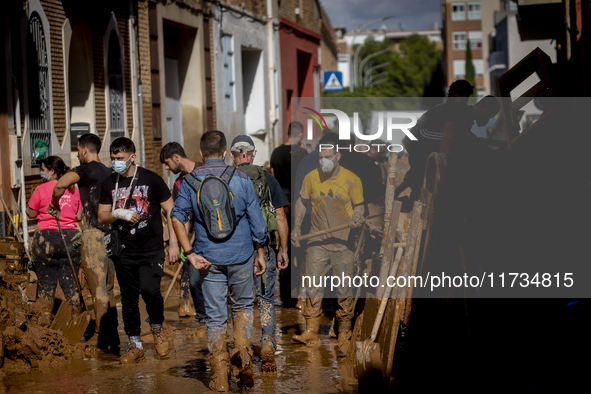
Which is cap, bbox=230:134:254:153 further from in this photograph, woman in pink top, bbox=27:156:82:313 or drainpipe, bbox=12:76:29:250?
drainpipe, bbox=12:76:29:250

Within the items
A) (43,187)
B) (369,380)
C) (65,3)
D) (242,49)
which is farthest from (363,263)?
(242,49)

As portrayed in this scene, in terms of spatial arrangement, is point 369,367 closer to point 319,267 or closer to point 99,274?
point 319,267

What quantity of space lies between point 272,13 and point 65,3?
11.7 metres

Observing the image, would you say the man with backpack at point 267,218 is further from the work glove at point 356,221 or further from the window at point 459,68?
the window at point 459,68

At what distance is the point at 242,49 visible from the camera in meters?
21.7

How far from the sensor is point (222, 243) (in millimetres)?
5922

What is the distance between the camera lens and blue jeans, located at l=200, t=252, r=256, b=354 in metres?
5.93

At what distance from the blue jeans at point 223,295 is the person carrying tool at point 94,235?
5.92 ft

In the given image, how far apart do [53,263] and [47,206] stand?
1.90 feet

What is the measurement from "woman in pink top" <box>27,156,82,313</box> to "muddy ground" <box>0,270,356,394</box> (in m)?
0.92

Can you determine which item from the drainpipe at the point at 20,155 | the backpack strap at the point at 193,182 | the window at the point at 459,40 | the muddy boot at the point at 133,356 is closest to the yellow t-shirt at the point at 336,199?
the backpack strap at the point at 193,182

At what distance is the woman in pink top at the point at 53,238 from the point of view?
25.4ft

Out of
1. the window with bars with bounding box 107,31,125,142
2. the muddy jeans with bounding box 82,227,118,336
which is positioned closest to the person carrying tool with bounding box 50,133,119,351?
the muddy jeans with bounding box 82,227,118,336

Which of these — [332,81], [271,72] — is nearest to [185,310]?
[271,72]
